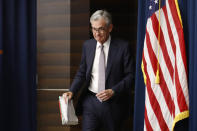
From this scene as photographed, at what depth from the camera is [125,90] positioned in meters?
2.76

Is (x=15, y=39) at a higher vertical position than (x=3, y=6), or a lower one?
lower

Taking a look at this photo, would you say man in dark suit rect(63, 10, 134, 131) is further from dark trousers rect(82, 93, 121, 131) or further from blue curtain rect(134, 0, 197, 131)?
blue curtain rect(134, 0, 197, 131)

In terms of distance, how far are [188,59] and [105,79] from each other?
76 centimetres

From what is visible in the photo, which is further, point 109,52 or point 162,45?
point 109,52

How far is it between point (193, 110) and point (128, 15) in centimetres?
214

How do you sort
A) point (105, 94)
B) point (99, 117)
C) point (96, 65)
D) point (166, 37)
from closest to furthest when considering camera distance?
point (166, 37), point (105, 94), point (99, 117), point (96, 65)

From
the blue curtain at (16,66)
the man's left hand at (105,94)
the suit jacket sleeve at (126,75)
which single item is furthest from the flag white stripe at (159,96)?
the blue curtain at (16,66)

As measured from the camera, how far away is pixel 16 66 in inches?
138

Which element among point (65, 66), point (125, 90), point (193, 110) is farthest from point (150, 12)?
point (65, 66)

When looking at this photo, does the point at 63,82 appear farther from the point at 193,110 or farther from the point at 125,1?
the point at 193,110

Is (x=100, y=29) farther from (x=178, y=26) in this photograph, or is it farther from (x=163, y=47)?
(x=178, y=26)

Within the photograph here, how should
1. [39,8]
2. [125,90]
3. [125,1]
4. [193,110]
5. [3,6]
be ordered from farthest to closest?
1. [125,1]
2. [39,8]
3. [3,6]
4. [125,90]
5. [193,110]

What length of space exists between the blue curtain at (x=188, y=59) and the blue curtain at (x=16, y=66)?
136 centimetres

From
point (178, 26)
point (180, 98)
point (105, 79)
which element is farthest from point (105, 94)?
point (178, 26)
